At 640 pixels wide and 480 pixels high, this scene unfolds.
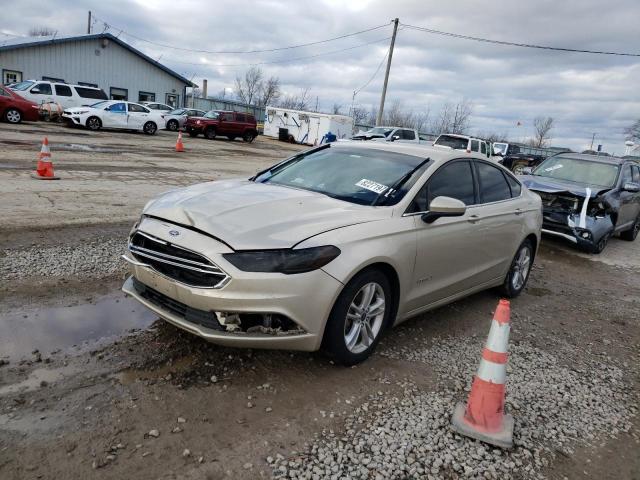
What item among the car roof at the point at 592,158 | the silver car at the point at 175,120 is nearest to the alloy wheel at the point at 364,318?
the car roof at the point at 592,158

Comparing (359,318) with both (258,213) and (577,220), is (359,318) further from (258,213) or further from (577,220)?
(577,220)

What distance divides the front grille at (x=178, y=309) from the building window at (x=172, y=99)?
131 ft

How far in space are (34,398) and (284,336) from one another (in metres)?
1.52

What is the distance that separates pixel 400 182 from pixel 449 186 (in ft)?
2.03

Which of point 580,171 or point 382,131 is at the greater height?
point 382,131

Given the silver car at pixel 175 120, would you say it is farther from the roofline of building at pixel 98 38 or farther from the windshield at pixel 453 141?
the windshield at pixel 453 141

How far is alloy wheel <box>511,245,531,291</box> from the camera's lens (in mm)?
5785

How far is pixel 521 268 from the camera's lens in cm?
595

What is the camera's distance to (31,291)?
4.48 meters

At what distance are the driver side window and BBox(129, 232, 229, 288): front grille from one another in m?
1.68

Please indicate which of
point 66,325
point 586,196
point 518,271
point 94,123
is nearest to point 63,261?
point 66,325

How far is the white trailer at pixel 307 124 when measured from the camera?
1406 inches

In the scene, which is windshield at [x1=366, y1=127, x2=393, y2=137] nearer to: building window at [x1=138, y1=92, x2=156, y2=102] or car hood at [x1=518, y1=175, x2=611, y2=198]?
car hood at [x1=518, y1=175, x2=611, y2=198]

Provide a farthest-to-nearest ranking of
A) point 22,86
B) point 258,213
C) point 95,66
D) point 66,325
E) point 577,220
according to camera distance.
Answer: point 95,66, point 22,86, point 577,220, point 66,325, point 258,213
